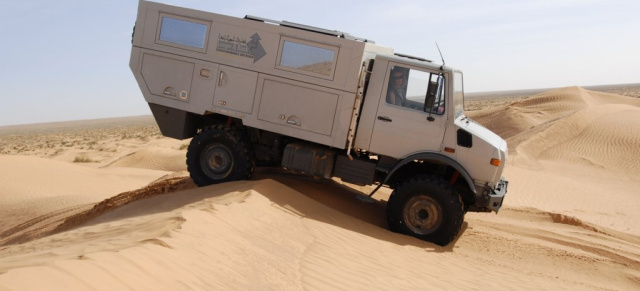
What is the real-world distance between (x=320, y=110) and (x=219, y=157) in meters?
2.06

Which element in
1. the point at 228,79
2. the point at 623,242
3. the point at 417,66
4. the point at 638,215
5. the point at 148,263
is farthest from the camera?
the point at 638,215

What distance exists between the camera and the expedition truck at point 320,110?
9.27m

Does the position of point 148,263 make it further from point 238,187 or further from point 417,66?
point 417,66

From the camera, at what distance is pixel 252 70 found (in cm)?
986

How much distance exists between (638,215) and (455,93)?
8.13 m

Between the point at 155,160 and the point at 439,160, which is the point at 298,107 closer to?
the point at 439,160

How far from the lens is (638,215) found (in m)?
14.7

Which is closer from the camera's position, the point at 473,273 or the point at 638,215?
the point at 473,273

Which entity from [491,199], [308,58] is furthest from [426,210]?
[308,58]

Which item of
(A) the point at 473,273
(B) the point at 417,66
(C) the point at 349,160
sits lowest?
(A) the point at 473,273

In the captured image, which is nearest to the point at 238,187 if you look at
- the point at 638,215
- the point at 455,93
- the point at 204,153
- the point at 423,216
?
the point at 204,153

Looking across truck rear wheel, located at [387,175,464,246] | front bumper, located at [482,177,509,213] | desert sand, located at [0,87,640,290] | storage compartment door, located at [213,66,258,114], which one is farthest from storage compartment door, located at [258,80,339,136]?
front bumper, located at [482,177,509,213]

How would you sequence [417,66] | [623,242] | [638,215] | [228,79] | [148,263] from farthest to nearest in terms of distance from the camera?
1. [638,215]
2. [623,242]
3. [228,79]
4. [417,66]
5. [148,263]

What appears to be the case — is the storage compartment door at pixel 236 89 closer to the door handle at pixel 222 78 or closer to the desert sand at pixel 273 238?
the door handle at pixel 222 78
